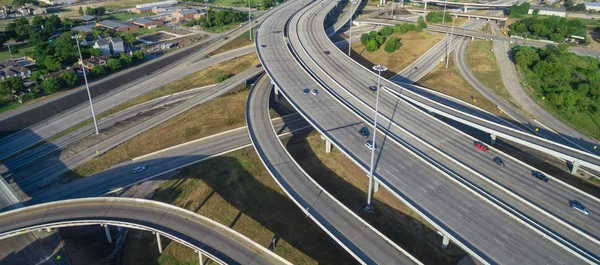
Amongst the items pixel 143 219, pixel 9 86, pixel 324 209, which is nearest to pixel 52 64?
pixel 9 86

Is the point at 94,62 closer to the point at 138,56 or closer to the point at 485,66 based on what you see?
the point at 138,56

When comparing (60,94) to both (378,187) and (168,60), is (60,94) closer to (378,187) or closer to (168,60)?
(168,60)

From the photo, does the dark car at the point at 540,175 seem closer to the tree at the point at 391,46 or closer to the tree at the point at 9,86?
the tree at the point at 391,46

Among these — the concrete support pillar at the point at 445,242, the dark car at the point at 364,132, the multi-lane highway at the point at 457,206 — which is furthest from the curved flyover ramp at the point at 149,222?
the dark car at the point at 364,132

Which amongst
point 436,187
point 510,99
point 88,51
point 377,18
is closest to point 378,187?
point 436,187

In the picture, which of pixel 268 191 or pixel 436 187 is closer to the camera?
pixel 436 187

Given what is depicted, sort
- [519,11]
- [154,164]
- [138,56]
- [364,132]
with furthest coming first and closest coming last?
[519,11] → [138,56] → [154,164] → [364,132]
